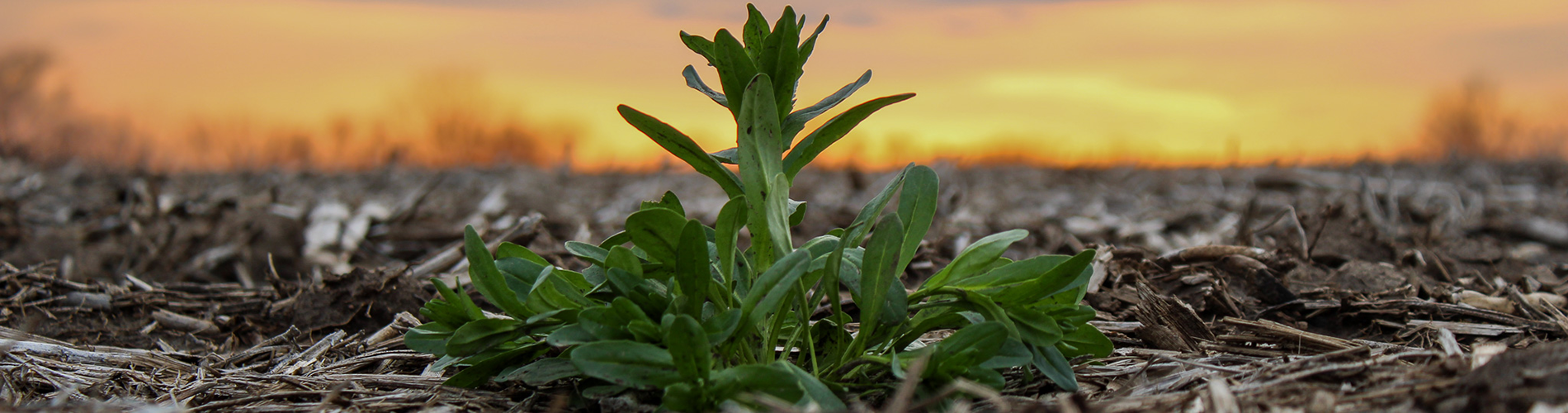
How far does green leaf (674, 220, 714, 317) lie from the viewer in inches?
67.6

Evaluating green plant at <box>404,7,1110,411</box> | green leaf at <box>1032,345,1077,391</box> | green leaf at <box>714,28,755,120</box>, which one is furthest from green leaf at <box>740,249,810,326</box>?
green leaf at <box>1032,345,1077,391</box>

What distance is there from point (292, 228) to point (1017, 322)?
14.4ft

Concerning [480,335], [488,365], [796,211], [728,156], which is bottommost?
[488,365]

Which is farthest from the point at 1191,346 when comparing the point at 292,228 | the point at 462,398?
the point at 292,228

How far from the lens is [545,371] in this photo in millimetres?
1934

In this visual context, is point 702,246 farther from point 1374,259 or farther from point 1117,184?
point 1117,184

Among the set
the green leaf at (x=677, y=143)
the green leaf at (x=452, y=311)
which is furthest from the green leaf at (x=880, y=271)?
the green leaf at (x=452, y=311)

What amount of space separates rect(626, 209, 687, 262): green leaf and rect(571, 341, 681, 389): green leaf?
192 mm

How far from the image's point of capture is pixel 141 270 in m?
4.78

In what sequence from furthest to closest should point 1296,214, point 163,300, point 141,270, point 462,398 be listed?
point 141,270, point 1296,214, point 163,300, point 462,398

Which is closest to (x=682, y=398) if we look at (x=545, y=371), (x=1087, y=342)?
(x=545, y=371)

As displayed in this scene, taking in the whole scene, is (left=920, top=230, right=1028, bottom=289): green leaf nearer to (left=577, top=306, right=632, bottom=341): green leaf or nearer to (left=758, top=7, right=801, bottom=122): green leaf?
(left=758, top=7, right=801, bottom=122): green leaf

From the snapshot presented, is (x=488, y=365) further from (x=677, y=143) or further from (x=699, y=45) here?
(x=699, y=45)

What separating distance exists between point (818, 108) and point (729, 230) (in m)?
0.33
